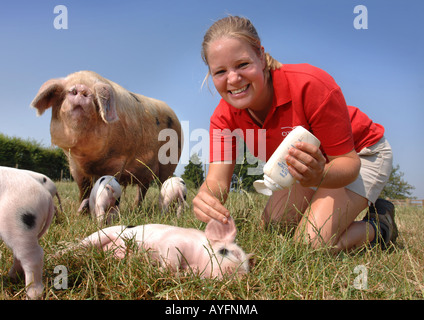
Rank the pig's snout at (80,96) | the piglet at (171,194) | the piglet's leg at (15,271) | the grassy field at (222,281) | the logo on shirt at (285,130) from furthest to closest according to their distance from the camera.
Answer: the piglet at (171,194)
the pig's snout at (80,96)
the logo on shirt at (285,130)
the piglet's leg at (15,271)
the grassy field at (222,281)

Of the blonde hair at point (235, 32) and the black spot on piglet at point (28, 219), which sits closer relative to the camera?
the black spot on piglet at point (28, 219)

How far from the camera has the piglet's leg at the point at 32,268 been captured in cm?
173

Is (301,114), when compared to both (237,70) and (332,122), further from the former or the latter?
(237,70)

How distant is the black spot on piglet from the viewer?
1745 mm

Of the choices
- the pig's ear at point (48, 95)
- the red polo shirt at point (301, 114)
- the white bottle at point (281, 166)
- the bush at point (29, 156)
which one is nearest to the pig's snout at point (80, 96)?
the pig's ear at point (48, 95)

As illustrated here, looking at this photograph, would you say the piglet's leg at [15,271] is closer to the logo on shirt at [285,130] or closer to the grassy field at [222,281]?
the grassy field at [222,281]

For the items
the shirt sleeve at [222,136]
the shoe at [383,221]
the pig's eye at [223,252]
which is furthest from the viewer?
the shoe at [383,221]

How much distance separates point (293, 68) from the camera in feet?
9.72

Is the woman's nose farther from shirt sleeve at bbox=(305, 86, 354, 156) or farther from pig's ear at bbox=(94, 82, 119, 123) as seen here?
pig's ear at bbox=(94, 82, 119, 123)

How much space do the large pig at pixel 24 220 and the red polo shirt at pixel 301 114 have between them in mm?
1768

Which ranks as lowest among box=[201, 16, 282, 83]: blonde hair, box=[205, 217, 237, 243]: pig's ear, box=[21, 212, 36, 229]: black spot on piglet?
box=[205, 217, 237, 243]: pig's ear

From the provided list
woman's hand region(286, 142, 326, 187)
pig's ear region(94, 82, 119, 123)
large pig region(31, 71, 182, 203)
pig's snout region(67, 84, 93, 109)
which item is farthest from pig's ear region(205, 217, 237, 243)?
pig's snout region(67, 84, 93, 109)

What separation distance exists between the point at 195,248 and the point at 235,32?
1.59 metres
